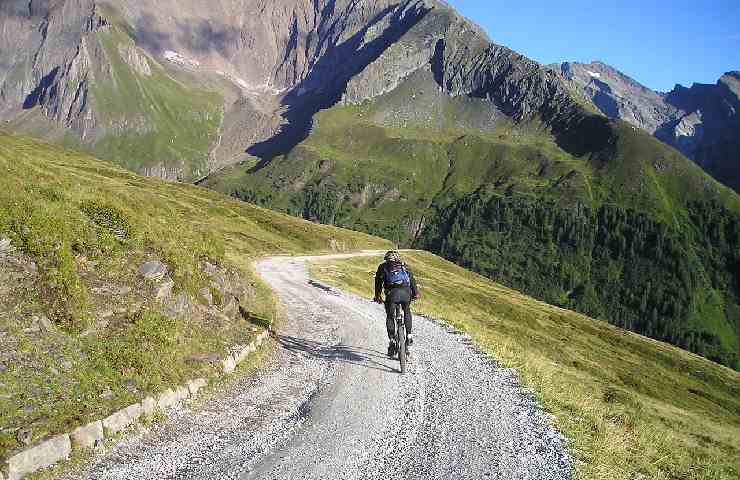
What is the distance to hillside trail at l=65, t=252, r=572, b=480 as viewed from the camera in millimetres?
9953

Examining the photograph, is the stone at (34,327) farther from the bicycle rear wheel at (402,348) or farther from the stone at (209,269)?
the bicycle rear wheel at (402,348)

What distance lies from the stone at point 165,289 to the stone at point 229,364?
3.26 metres

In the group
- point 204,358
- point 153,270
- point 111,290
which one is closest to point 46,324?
point 111,290

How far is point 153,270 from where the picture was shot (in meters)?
17.8

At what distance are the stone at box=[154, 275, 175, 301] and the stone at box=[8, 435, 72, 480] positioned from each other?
7.78m

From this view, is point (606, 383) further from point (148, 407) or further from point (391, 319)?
point (148, 407)

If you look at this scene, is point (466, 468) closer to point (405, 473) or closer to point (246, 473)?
point (405, 473)

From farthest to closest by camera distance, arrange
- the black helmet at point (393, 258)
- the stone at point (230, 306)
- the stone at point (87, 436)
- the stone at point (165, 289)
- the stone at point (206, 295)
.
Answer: the stone at point (230, 306) → the stone at point (206, 295) → the black helmet at point (393, 258) → the stone at point (165, 289) → the stone at point (87, 436)

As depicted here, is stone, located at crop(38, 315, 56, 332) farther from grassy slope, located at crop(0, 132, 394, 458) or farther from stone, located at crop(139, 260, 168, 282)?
stone, located at crop(139, 260, 168, 282)

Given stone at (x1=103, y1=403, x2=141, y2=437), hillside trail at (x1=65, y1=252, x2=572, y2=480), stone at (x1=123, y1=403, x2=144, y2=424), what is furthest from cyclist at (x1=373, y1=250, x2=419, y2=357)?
stone at (x1=103, y1=403, x2=141, y2=437)

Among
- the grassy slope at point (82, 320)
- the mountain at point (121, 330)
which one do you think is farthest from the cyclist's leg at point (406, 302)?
the grassy slope at point (82, 320)

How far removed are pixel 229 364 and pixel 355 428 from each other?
18.7 feet

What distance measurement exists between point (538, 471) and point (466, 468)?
→ 1.50 metres

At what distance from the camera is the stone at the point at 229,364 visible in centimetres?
A: 1563
